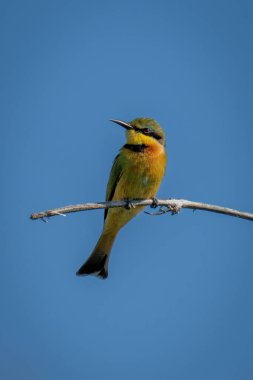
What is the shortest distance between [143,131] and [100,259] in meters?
1.41

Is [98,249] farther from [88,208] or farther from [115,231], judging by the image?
[88,208]

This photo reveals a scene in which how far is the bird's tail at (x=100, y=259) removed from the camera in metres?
6.25

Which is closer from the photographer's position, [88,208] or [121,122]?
[88,208]

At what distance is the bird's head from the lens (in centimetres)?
614

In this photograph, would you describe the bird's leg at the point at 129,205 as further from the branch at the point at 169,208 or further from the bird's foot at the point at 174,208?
the bird's foot at the point at 174,208

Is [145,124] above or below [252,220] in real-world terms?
above

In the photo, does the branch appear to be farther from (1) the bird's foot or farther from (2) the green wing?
(2) the green wing

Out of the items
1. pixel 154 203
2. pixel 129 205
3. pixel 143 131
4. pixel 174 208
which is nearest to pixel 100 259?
pixel 129 205

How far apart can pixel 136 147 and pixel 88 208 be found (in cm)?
184

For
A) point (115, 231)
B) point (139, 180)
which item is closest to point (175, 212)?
point (139, 180)

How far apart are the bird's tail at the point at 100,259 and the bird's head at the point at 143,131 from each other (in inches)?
40.8

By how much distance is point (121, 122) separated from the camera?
20.4 feet

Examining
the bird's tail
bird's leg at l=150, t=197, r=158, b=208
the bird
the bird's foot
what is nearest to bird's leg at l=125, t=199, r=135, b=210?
the bird

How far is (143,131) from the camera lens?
620cm
